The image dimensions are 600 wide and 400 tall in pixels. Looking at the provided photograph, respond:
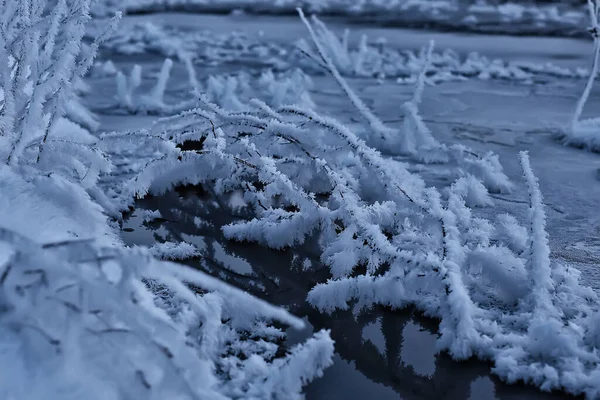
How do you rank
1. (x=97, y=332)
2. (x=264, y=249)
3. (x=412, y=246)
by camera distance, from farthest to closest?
(x=264, y=249), (x=412, y=246), (x=97, y=332)

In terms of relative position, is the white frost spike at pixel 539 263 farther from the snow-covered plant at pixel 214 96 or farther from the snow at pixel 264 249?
the snow-covered plant at pixel 214 96

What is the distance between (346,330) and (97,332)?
99 centimetres

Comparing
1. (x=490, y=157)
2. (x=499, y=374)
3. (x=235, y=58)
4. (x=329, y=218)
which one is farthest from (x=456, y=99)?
(x=499, y=374)

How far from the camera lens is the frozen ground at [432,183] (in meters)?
1.87

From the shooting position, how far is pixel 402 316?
2178 mm

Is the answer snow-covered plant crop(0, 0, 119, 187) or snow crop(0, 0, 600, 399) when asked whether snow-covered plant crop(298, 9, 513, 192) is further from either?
snow-covered plant crop(0, 0, 119, 187)

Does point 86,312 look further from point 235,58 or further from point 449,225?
point 235,58

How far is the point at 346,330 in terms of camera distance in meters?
2.12

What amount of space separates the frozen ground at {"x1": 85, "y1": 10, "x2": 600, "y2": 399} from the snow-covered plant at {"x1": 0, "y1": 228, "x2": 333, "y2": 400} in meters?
0.54

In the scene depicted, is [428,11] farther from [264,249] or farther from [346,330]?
[346,330]

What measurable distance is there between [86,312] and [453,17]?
570 inches

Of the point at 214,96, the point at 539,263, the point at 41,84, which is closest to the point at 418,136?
the point at 214,96

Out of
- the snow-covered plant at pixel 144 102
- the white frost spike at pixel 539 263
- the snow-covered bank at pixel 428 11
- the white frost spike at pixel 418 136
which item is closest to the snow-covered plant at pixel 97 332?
the white frost spike at pixel 539 263

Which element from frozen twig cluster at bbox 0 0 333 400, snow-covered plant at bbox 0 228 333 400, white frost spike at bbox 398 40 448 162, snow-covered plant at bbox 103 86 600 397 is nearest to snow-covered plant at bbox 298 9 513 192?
white frost spike at bbox 398 40 448 162
